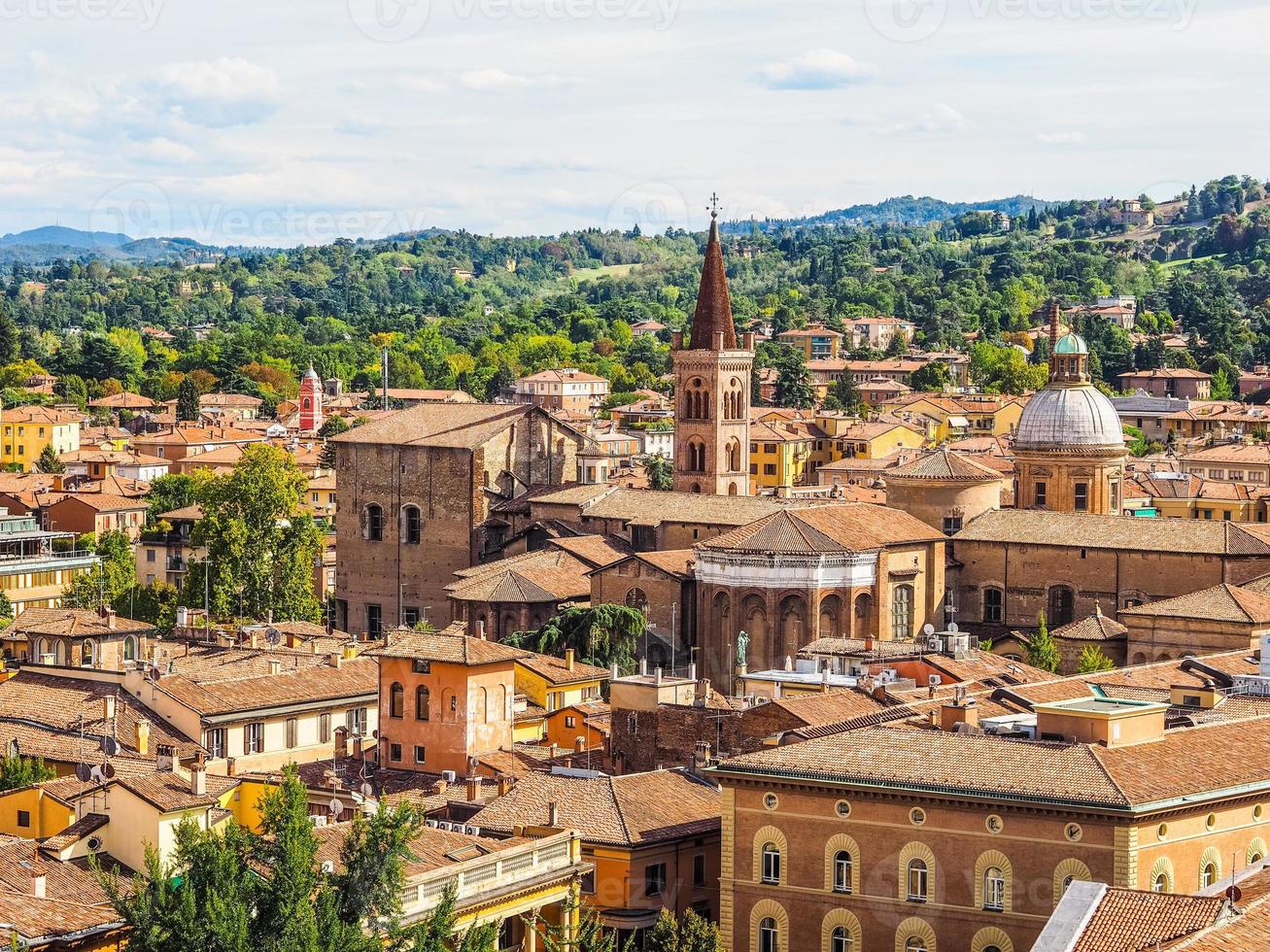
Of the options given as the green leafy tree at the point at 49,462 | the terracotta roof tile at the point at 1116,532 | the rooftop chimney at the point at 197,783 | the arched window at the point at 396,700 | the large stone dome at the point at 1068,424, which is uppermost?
the large stone dome at the point at 1068,424

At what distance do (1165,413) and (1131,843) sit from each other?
87957 millimetres

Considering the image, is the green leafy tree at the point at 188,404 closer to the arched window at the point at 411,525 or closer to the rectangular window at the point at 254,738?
the arched window at the point at 411,525

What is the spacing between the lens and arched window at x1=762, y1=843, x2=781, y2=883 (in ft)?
106

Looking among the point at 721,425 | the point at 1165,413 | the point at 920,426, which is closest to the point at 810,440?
the point at 920,426

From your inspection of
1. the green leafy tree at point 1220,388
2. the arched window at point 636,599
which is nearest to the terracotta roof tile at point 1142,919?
the arched window at point 636,599

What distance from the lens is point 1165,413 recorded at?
115750 mm

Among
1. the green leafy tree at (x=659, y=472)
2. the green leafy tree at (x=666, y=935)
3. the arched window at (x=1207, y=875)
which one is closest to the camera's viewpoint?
the arched window at (x=1207, y=875)

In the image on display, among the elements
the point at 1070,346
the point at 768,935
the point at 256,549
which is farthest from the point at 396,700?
the point at 256,549

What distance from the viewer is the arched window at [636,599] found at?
192ft

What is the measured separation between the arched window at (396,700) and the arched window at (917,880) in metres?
12.9

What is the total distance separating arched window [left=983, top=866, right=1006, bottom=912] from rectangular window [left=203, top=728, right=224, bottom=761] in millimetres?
14752

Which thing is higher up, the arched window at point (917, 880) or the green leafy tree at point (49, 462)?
the arched window at point (917, 880)

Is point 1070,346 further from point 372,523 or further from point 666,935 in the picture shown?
point 666,935

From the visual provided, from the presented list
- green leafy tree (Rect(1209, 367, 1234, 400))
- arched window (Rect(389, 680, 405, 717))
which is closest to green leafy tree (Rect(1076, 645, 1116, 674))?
arched window (Rect(389, 680, 405, 717))
